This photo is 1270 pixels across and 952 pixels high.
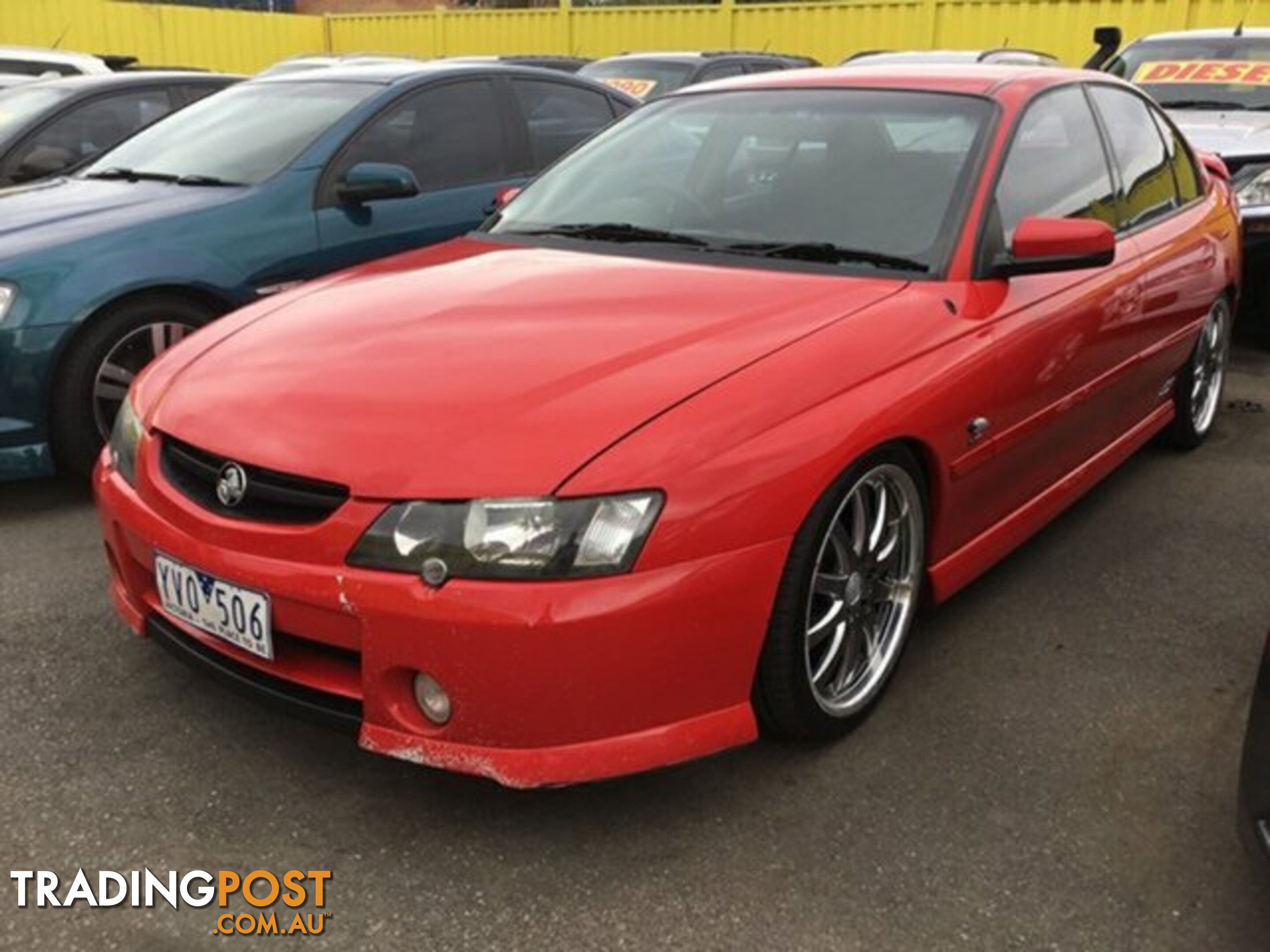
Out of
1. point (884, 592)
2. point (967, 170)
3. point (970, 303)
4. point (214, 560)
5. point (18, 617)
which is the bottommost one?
point (18, 617)

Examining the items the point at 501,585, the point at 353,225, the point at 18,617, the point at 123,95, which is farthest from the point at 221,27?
the point at 501,585

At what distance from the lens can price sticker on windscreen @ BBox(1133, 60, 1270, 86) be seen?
24.5 ft

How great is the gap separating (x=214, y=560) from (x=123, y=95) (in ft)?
16.5

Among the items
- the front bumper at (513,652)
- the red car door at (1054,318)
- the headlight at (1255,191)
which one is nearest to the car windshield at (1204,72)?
the headlight at (1255,191)

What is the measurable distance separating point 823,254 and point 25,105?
17.4 feet

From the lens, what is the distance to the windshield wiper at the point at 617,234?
3.18 m

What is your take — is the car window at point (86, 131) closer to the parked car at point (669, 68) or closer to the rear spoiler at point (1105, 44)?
the parked car at point (669, 68)

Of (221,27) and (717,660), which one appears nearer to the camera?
(717,660)

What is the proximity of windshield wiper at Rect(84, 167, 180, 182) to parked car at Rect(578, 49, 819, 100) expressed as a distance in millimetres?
6504

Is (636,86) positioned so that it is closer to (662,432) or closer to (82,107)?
(82,107)

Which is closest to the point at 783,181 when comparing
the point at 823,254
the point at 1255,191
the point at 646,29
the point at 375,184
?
the point at 823,254

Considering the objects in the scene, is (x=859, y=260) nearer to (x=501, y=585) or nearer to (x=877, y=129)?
(x=877, y=129)

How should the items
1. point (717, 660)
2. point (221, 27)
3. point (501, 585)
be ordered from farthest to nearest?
point (221, 27), point (717, 660), point (501, 585)

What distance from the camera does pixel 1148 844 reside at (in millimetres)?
2338
